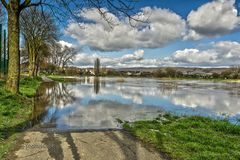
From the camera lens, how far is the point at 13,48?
12.9 metres

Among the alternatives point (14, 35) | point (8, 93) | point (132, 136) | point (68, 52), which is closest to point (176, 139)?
point (132, 136)

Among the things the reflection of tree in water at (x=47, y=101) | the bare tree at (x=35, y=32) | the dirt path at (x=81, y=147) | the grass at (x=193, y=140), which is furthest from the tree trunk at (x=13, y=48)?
the bare tree at (x=35, y=32)

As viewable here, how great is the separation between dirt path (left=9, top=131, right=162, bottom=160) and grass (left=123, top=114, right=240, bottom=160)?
0.49 metres

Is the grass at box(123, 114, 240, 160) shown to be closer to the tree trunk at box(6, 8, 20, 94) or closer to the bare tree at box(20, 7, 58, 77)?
the tree trunk at box(6, 8, 20, 94)

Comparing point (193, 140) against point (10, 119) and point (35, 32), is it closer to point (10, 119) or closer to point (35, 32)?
point (10, 119)

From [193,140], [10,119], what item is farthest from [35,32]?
[193,140]

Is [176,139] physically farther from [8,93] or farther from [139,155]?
[8,93]

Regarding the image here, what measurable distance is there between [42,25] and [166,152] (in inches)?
1361

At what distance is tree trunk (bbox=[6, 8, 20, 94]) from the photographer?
12703mm

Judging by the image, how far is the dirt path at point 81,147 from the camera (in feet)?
16.7

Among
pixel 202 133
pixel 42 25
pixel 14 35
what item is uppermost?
pixel 42 25

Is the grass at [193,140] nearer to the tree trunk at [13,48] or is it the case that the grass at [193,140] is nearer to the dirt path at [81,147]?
the dirt path at [81,147]

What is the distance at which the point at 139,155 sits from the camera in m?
5.31

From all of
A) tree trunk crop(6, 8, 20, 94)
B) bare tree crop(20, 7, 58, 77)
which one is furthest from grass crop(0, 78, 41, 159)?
bare tree crop(20, 7, 58, 77)
